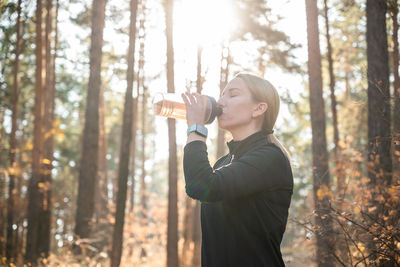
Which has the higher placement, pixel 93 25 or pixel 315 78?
pixel 93 25

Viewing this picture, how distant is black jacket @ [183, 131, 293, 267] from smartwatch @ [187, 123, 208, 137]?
94mm

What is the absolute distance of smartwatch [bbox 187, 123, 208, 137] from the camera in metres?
2.71

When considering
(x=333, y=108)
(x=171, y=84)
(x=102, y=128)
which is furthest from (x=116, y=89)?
(x=171, y=84)

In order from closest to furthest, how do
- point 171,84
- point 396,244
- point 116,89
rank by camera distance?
point 396,244 → point 171,84 → point 116,89

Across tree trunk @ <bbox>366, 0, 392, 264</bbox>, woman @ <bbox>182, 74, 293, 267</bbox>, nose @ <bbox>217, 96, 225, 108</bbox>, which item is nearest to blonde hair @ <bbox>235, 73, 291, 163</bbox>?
woman @ <bbox>182, 74, 293, 267</bbox>

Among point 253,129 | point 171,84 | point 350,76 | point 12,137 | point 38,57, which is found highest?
point 350,76

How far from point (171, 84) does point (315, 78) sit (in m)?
3.52

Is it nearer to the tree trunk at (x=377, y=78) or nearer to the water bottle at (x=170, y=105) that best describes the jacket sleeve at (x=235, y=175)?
the water bottle at (x=170, y=105)

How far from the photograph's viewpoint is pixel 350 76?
82.1 ft

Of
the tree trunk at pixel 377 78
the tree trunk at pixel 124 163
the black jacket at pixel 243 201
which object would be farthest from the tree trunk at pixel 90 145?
the black jacket at pixel 243 201

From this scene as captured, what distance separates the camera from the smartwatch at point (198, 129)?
2.71 meters

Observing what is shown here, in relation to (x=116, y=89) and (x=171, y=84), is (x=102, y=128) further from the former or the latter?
(x=171, y=84)

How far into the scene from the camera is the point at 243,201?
2.53 meters

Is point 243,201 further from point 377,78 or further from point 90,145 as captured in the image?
point 90,145
